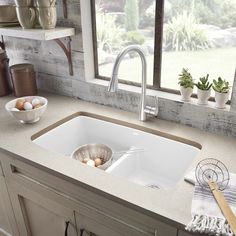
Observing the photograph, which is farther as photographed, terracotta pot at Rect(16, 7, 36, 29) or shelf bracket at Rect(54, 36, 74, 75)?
shelf bracket at Rect(54, 36, 74, 75)

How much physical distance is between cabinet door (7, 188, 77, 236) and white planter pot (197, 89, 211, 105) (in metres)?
0.74

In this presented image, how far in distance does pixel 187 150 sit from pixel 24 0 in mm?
1069

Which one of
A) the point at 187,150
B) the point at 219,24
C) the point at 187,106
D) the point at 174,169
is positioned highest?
the point at 219,24

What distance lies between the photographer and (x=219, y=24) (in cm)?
108

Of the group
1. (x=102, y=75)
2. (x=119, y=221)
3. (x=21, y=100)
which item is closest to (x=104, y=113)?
(x=102, y=75)

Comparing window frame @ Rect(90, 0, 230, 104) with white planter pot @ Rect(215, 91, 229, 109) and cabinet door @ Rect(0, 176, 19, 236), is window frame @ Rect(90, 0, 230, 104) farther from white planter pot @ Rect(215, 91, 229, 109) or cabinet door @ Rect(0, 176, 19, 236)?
cabinet door @ Rect(0, 176, 19, 236)

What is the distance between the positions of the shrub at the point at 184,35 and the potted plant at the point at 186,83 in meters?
0.12

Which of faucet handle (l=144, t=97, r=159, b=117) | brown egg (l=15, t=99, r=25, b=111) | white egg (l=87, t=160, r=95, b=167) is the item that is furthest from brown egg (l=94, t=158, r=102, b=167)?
brown egg (l=15, t=99, r=25, b=111)

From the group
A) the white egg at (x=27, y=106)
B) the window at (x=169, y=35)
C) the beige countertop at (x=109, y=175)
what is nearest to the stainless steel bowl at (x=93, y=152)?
the beige countertop at (x=109, y=175)

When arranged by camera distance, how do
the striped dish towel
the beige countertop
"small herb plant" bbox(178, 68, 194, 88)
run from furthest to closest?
"small herb plant" bbox(178, 68, 194, 88), the beige countertop, the striped dish towel

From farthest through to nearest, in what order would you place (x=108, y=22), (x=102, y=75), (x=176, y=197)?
(x=102, y=75) < (x=108, y=22) < (x=176, y=197)

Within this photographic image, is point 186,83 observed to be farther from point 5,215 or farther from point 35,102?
point 5,215

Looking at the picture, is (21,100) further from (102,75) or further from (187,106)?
(187,106)

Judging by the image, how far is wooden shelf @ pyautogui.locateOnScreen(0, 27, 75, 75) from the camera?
126cm
